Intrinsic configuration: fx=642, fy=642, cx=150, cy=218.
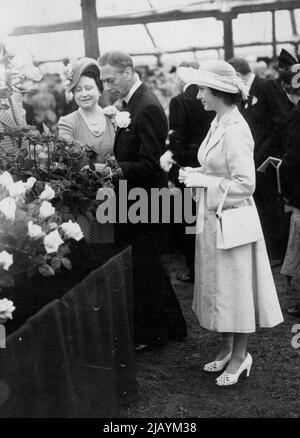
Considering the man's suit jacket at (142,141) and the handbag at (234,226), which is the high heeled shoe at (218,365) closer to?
the handbag at (234,226)

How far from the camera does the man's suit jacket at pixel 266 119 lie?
572 centimetres

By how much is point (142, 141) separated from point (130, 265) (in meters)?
0.83

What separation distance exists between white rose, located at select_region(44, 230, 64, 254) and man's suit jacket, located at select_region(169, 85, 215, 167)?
319 centimetres

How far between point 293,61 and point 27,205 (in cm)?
342

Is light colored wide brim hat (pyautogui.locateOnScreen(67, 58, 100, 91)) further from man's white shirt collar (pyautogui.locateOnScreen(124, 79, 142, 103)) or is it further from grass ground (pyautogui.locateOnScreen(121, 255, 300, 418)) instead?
grass ground (pyautogui.locateOnScreen(121, 255, 300, 418))

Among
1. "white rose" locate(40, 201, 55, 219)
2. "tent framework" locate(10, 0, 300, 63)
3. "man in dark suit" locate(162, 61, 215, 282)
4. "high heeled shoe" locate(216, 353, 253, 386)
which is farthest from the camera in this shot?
"tent framework" locate(10, 0, 300, 63)

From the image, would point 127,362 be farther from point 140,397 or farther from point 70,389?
point 70,389

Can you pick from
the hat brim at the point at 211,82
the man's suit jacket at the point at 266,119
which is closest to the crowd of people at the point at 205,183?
the hat brim at the point at 211,82

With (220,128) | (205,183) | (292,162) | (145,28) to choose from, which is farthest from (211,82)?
(145,28)

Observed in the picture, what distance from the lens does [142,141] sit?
3723 millimetres

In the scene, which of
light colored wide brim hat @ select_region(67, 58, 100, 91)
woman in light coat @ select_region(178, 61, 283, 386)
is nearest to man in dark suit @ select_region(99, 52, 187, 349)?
light colored wide brim hat @ select_region(67, 58, 100, 91)

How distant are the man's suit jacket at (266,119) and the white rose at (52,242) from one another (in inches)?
152

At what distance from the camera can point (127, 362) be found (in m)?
3.20

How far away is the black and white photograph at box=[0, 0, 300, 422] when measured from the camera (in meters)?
2.33
